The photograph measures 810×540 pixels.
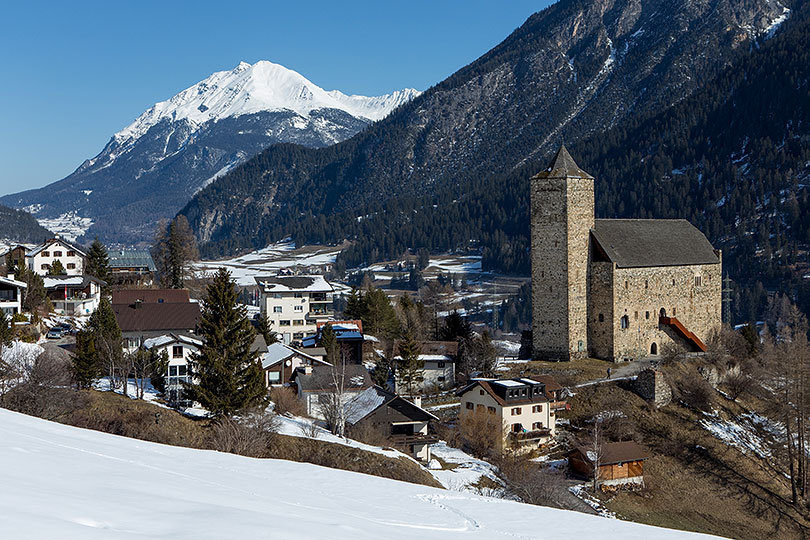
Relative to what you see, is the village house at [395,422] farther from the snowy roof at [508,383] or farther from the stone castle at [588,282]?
the stone castle at [588,282]

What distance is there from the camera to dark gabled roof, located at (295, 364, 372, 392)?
5248cm

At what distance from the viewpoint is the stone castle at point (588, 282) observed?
58.8m

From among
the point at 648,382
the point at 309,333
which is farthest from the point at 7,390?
the point at 309,333

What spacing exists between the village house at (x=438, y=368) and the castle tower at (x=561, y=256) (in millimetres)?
6979

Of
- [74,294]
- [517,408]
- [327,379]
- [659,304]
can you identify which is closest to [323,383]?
[327,379]

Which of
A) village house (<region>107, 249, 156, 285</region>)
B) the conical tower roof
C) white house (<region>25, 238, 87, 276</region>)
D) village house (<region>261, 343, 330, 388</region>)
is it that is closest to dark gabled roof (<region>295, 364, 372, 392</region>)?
village house (<region>261, 343, 330, 388</region>)

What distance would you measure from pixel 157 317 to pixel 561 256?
32.2 metres

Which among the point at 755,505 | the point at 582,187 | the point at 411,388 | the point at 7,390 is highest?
the point at 582,187

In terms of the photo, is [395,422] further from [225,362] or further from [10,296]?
[10,296]

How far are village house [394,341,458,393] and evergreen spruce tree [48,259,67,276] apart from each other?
1633 inches

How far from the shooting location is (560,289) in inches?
2325

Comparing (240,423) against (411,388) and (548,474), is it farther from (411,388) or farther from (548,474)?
(411,388)

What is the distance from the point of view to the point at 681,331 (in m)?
62.5

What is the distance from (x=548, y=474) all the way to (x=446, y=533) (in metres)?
32.7
